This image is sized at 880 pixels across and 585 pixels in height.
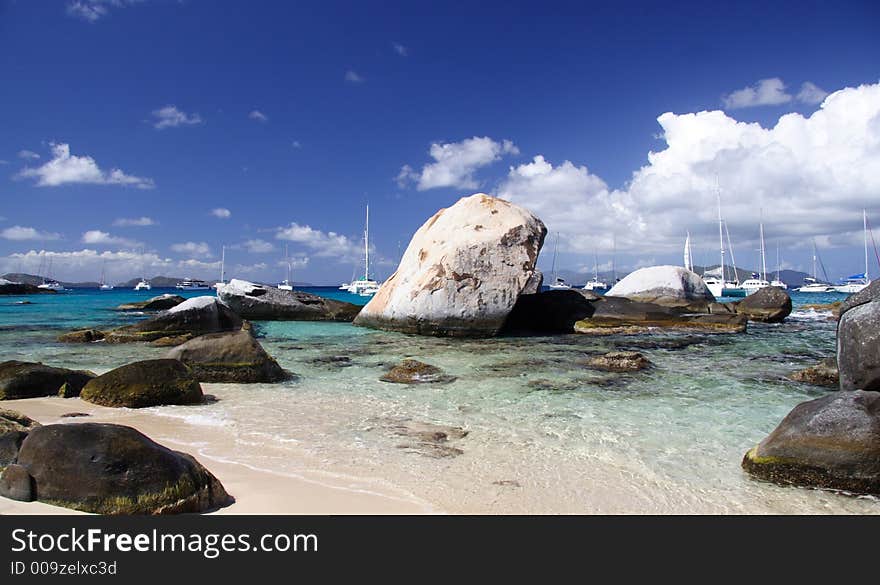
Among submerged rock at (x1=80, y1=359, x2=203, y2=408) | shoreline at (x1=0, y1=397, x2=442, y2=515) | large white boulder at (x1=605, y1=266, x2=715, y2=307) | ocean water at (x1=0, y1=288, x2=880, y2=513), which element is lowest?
ocean water at (x1=0, y1=288, x2=880, y2=513)

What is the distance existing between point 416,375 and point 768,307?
21.6 metres

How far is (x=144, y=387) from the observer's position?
721cm

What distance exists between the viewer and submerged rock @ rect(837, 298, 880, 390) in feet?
19.9

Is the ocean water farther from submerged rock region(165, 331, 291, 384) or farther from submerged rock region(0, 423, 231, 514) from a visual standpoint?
submerged rock region(0, 423, 231, 514)

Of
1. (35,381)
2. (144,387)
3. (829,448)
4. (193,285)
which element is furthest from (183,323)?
(193,285)

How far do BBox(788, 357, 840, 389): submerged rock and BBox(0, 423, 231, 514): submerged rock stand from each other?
10.2 m

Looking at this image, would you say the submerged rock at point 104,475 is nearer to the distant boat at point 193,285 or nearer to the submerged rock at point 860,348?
the submerged rock at point 860,348

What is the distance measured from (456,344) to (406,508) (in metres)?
11.8

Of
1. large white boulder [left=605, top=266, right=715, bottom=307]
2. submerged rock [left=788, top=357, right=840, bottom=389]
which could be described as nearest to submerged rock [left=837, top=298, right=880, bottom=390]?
submerged rock [left=788, top=357, right=840, bottom=389]

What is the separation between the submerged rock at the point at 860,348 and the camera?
606cm

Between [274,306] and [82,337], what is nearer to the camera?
[82,337]

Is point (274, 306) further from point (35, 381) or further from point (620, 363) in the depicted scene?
point (620, 363)

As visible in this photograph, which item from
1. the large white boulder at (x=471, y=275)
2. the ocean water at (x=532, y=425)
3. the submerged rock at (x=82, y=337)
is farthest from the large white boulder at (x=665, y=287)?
the submerged rock at (x=82, y=337)
